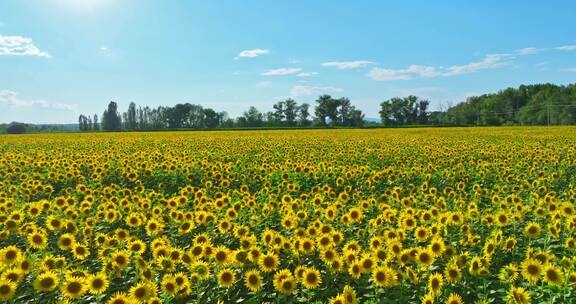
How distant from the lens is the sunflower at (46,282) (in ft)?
12.4

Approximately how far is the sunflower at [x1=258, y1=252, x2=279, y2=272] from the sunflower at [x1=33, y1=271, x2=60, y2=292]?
6.19ft

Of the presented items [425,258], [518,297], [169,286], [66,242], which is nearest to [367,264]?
[425,258]

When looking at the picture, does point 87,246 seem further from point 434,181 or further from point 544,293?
point 434,181

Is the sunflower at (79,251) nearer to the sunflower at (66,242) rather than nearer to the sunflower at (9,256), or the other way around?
the sunflower at (66,242)

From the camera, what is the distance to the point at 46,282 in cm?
382

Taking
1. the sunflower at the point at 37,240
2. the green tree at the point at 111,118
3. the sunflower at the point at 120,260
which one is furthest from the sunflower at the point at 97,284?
the green tree at the point at 111,118

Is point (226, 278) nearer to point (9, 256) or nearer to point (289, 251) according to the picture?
point (289, 251)

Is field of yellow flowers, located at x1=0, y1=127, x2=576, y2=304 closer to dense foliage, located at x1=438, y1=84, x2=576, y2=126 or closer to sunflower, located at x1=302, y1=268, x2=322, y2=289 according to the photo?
sunflower, located at x1=302, y1=268, x2=322, y2=289

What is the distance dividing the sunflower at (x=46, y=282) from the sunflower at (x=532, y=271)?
4.30m

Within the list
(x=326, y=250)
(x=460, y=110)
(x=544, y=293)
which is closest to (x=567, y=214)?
(x=544, y=293)

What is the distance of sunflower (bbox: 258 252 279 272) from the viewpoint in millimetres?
4332

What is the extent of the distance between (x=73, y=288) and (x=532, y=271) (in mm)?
4143

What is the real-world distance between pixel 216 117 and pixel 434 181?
122 meters

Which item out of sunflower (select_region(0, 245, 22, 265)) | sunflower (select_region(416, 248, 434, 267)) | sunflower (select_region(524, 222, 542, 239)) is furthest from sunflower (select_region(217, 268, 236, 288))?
sunflower (select_region(524, 222, 542, 239))
